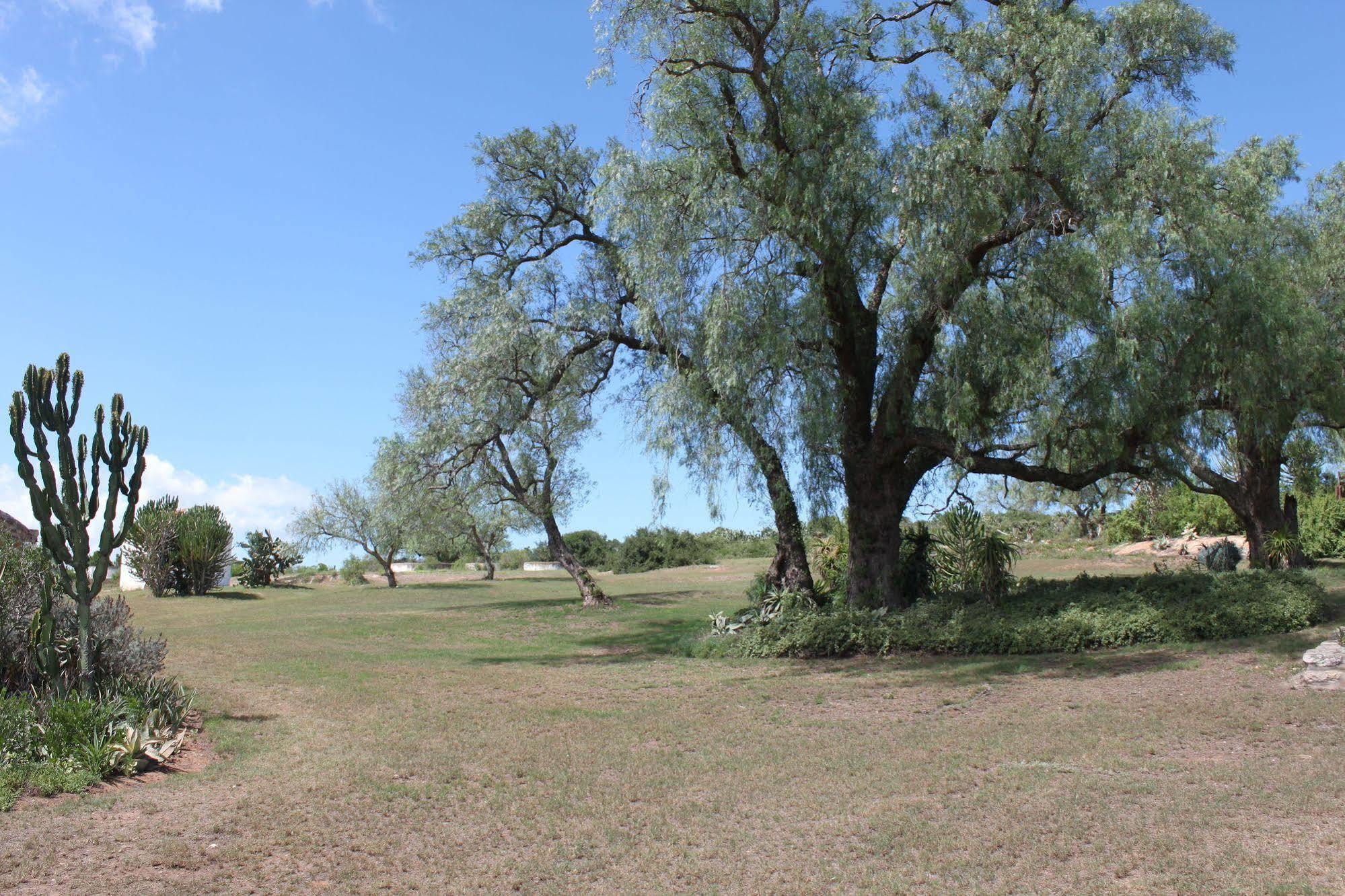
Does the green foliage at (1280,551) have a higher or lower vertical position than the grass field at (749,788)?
higher

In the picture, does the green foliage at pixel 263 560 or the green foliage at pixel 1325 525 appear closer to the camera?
the green foliage at pixel 1325 525

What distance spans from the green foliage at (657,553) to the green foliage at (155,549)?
2498 centimetres

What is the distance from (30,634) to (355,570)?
3703cm

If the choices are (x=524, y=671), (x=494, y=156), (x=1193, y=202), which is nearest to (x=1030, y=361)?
(x=1193, y=202)

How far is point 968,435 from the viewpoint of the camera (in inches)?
576

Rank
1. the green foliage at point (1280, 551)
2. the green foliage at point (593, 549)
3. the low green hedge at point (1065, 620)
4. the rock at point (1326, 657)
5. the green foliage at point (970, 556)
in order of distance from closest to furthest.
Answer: the rock at point (1326, 657), the low green hedge at point (1065, 620), the green foliage at point (970, 556), the green foliage at point (1280, 551), the green foliage at point (593, 549)

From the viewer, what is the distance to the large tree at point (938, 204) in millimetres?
13680

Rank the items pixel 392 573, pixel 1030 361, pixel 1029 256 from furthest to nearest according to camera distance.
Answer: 1. pixel 392 573
2. pixel 1029 256
3. pixel 1030 361

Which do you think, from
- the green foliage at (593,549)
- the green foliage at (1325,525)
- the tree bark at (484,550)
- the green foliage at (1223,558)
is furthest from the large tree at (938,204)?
the green foliage at (593,549)

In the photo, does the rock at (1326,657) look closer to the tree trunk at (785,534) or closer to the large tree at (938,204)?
the large tree at (938,204)

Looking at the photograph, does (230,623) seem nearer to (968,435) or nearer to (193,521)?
(193,521)

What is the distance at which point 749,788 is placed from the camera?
7.84 metres

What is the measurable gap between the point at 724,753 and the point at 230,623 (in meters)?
17.3

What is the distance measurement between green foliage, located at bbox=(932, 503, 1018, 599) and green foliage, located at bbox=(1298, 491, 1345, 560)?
599 inches
